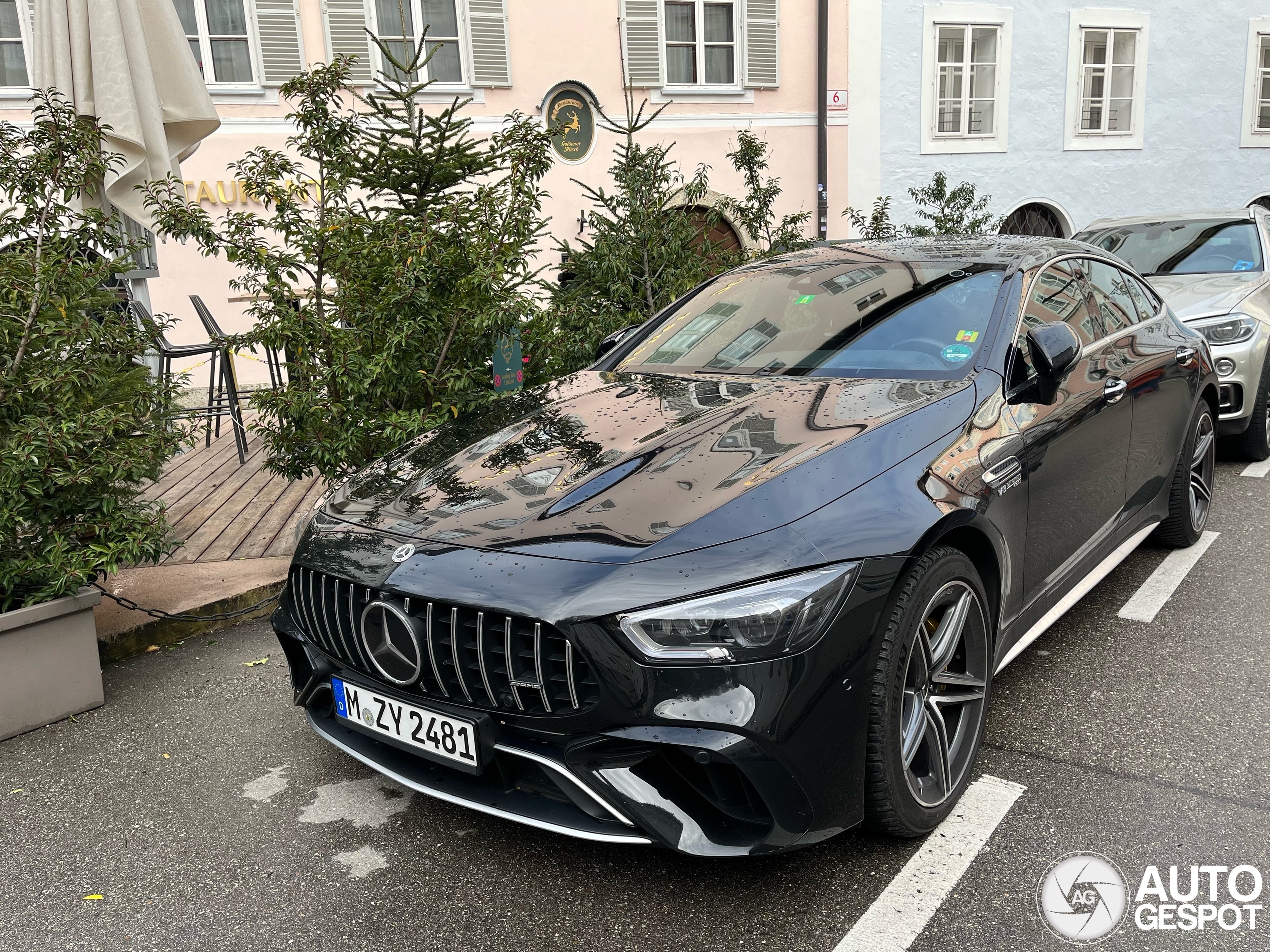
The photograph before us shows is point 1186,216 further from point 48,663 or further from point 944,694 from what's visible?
point 48,663

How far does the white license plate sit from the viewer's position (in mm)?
2264

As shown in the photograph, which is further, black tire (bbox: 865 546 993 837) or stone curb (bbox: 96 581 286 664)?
stone curb (bbox: 96 581 286 664)

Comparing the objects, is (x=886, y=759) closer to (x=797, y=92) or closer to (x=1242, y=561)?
(x=1242, y=561)

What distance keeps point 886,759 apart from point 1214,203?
18215 mm

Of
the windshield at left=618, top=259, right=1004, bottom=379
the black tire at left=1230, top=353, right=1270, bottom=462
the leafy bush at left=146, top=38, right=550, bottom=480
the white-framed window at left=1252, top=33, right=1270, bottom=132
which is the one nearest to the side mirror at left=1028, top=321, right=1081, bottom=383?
the windshield at left=618, top=259, right=1004, bottom=379

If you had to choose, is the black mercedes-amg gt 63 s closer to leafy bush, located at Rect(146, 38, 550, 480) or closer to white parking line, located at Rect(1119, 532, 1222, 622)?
white parking line, located at Rect(1119, 532, 1222, 622)

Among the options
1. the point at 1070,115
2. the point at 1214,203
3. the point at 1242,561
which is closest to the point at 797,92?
the point at 1070,115

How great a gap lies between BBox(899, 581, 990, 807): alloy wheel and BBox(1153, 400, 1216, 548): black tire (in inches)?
88.2

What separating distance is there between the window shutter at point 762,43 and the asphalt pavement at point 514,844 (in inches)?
448

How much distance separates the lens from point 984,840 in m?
2.54

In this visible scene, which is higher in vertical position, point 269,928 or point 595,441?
point 595,441

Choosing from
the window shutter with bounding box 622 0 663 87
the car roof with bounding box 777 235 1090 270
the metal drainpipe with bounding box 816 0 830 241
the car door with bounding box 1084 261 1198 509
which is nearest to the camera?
the car roof with bounding box 777 235 1090 270

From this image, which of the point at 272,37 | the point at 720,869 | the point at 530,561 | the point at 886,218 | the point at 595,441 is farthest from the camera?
the point at 272,37
